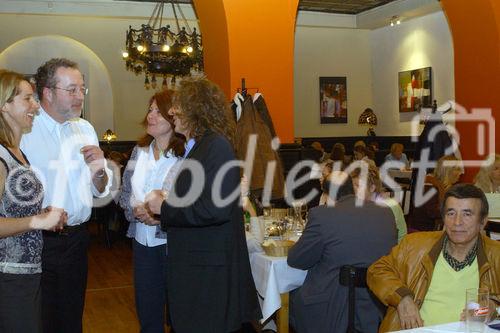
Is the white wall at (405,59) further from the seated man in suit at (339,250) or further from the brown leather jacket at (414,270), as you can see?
the brown leather jacket at (414,270)

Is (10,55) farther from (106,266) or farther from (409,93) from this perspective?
(409,93)

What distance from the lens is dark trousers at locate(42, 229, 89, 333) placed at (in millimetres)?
2922

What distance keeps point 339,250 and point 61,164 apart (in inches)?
60.2

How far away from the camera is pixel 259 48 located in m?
5.73

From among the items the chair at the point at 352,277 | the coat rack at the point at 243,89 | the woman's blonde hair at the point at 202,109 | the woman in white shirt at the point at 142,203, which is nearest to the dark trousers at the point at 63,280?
the woman in white shirt at the point at 142,203

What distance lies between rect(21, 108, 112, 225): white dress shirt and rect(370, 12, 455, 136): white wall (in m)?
9.62

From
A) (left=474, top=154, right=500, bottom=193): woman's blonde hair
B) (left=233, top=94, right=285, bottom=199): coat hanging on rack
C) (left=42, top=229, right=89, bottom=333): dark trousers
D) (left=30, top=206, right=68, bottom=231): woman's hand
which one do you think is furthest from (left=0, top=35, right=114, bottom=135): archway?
(left=30, top=206, right=68, bottom=231): woman's hand

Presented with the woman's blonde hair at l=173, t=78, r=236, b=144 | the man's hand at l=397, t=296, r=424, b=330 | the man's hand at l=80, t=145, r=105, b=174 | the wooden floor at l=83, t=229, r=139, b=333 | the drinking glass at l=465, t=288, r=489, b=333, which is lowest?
the wooden floor at l=83, t=229, r=139, b=333

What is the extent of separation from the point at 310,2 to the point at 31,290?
11.0 m

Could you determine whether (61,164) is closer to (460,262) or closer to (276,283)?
(276,283)

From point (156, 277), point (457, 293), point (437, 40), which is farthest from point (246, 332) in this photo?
point (437, 40)

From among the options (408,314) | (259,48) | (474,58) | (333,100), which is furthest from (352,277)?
(333,100)

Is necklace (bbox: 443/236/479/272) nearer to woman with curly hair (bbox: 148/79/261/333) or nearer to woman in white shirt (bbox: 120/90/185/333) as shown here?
woman with curly hair (bbox: 148/79/261/333)

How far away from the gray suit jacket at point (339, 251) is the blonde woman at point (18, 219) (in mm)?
1446
